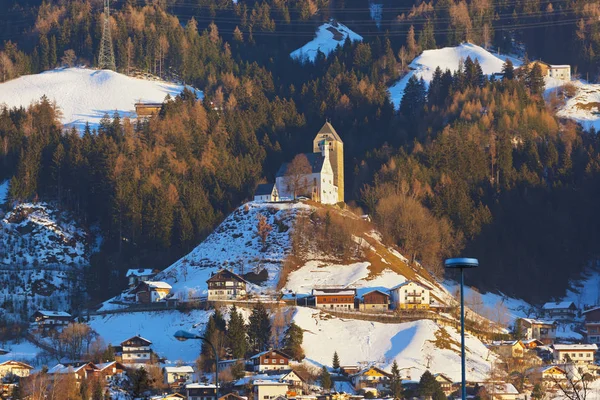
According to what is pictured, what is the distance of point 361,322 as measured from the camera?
98562mm

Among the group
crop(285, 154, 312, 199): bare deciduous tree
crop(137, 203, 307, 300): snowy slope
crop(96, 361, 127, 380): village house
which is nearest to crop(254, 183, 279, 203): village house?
crop(285, 154, 312, 199): bare deciduous tree

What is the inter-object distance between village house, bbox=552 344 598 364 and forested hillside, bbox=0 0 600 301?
18.3 metres

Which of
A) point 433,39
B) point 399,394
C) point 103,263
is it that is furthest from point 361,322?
point 433,39

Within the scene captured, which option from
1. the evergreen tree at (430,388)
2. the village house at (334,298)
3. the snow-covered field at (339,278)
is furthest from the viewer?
the snow-covered field at (339,278)

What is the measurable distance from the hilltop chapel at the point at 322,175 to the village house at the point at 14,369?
36911mm

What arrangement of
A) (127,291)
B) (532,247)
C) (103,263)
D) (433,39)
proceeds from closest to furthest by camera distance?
1. (127,291)
2. (103,263)
3. (532,247)
4. (433,39)

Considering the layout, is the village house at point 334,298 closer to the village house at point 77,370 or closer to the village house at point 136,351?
the village house at point 136,351

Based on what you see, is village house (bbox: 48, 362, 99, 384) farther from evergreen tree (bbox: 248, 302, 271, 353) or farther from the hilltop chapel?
the hilltop chapel

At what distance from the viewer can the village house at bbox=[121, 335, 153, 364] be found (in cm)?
9156

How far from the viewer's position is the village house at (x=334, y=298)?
330 ft

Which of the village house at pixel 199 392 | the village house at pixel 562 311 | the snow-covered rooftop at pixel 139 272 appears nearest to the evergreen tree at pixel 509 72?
the village house at pixel 562 311

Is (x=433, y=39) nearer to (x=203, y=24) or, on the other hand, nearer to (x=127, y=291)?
(x=203, y=24)

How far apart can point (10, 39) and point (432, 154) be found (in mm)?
70349

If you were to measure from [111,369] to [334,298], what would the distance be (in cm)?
2016
